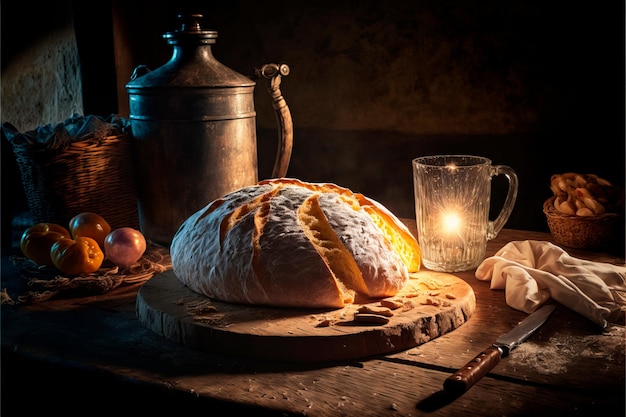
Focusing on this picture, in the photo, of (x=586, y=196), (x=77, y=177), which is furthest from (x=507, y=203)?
(x=77, y=177)

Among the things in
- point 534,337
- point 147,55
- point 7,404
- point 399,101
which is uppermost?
point 147,55

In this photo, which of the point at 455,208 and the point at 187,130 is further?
the point at 187,130

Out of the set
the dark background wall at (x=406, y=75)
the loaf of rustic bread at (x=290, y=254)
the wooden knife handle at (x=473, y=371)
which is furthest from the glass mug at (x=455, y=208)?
the dark background wall at (x=406, y=75)

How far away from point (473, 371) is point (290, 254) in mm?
439

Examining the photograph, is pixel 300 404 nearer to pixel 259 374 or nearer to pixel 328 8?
pixel 259 374

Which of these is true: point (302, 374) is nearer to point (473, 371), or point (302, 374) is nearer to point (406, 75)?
point (473, 371)

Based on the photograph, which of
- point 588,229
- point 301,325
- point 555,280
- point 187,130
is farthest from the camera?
point 187,130

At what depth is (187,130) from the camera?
2039 mm

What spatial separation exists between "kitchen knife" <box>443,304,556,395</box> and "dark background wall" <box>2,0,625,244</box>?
3.52ft

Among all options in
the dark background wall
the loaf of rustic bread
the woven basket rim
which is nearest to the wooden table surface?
the loaf of rustic bread

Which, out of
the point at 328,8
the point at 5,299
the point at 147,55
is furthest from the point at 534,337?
the point at 147,55

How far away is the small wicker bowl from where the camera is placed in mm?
1905

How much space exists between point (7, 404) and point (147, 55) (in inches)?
69.7

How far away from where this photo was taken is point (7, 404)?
1508 mm
